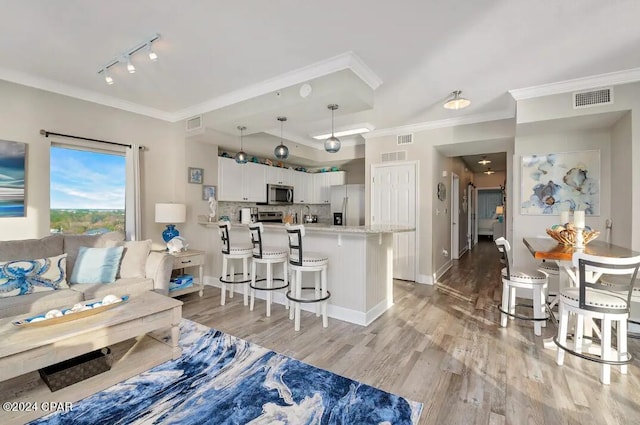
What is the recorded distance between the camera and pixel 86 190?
12.4 ft

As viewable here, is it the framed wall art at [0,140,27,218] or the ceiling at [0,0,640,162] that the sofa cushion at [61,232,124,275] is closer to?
the framed wall art at [0,140,27,218]

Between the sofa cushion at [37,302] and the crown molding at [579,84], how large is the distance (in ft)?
17.1

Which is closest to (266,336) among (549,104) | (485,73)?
(485,73)

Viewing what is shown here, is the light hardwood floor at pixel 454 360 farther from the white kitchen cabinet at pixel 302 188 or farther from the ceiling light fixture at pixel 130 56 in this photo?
the white kitchen cabinet at pixel 302 188

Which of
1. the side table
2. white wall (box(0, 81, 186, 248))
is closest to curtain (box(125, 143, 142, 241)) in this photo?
white wall (box(0, 81, 186, 248))

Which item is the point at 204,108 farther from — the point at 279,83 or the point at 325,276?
the point at 325,276

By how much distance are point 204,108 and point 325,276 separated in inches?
116

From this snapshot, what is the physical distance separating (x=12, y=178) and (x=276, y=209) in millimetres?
4306

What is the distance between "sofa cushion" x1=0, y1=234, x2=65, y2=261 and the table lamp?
109cm

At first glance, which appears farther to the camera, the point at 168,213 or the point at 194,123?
the point at 194,123

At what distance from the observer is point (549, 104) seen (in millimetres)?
3383

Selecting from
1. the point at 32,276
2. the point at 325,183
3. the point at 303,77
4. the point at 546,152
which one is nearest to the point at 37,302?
the point at 32,276

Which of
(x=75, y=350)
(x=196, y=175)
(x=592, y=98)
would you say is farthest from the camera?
(x=196, y=175)

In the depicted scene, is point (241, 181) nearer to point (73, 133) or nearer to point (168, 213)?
point (168, 213)
